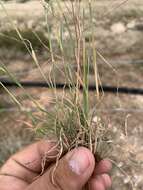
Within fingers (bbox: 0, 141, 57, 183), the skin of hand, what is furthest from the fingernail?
fingers (bbox: 0, 141, 57, 183)

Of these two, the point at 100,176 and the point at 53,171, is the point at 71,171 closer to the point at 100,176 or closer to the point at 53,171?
the point at 53,171

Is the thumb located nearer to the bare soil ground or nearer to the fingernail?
the fingernail

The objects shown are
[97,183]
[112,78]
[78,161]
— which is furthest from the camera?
[112,78]

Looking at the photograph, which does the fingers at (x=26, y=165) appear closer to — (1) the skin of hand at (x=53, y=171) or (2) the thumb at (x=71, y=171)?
(1) the skin of hand at (x=53, y=171)

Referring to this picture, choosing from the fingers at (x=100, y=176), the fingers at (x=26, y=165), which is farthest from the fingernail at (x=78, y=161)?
the fingers at (x=26, y=165)

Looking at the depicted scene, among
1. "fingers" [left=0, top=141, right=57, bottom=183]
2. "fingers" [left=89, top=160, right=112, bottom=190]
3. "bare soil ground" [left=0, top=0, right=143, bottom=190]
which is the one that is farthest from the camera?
"bare soil ground" [left=0, top=0, right=143, bottom=190]

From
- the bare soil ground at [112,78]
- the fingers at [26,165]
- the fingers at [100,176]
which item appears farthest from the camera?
the bare soil ground at [112,78]

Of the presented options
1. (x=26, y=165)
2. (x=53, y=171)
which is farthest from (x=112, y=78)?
(x=53, y=171)
